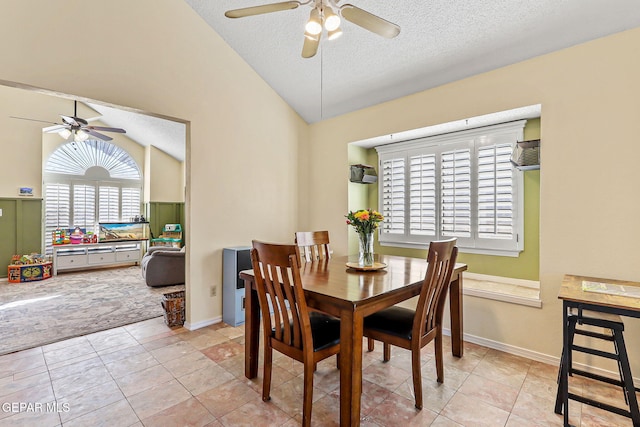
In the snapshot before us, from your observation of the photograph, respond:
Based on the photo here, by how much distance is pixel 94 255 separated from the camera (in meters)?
6.55

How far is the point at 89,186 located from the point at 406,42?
25.3 ft

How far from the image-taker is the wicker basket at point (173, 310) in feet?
10.8

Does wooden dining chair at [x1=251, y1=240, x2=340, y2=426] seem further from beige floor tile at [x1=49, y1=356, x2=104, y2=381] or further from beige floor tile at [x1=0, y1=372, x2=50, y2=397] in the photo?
beige floor tile at [x1=0, y1=372, x2=50, y2=397]

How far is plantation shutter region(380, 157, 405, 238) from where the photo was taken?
3902mm

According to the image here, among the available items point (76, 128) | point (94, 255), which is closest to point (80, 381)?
point (76, 128)

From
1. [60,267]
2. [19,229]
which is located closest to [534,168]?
[60,267]

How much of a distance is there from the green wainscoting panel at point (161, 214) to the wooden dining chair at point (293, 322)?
7.19 metres

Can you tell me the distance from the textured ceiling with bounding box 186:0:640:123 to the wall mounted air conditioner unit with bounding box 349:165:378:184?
0.78m

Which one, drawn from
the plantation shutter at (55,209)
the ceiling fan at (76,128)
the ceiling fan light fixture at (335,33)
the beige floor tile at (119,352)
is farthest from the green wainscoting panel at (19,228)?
the ceiling fan light fixture at (335,33)

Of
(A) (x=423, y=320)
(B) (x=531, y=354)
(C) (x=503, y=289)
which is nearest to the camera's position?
(A) (x=423, y=320)

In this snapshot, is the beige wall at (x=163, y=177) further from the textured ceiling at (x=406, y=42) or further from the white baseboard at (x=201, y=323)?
the white baseboard at (x=201, y=323)

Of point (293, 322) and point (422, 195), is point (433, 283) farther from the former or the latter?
point (422, 195)

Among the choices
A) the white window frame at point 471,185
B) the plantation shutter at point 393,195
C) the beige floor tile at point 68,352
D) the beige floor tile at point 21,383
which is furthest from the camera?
the plantation shutter at point 393,195

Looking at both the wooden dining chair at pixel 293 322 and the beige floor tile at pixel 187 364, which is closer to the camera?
the wooden dining chair at pixel 293 322
